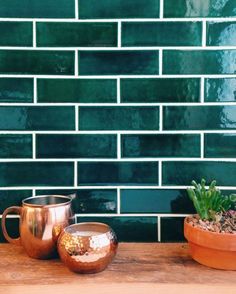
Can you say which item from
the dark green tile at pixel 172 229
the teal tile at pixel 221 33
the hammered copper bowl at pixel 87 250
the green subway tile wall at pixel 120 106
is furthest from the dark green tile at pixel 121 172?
the teal tile at pixel 221 33

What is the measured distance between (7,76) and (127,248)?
542mm

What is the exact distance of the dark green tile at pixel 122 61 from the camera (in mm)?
1094

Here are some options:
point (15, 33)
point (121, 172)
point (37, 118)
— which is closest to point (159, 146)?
point (121, 172)

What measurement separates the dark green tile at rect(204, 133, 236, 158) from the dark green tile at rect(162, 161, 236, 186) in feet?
0.09

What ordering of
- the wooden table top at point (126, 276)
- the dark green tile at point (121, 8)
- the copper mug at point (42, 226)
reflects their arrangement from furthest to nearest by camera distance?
the dark green tile at point (121, 8), the copper mug at point (42, 226), the wooden table top at point (126, 276)

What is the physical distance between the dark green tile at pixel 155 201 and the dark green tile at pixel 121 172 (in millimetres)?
27

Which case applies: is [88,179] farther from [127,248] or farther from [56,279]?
[56,279]

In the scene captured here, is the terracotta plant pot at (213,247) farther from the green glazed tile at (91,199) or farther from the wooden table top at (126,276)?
the green glazed tile at (91,199)

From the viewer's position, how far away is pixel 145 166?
1117 millimetres

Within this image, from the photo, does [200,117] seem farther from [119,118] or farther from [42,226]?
[42,226]

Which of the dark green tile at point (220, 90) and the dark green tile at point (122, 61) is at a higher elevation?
the dark green tile at point (122, 61)

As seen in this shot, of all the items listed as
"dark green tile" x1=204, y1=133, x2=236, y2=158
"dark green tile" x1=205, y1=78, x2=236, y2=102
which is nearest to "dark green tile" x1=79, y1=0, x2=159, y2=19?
"dark green tile" x1=205, y1=78, x2=236, y2=102

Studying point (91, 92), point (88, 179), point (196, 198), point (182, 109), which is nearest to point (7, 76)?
point (91, 92)

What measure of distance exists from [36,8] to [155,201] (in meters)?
0.59
